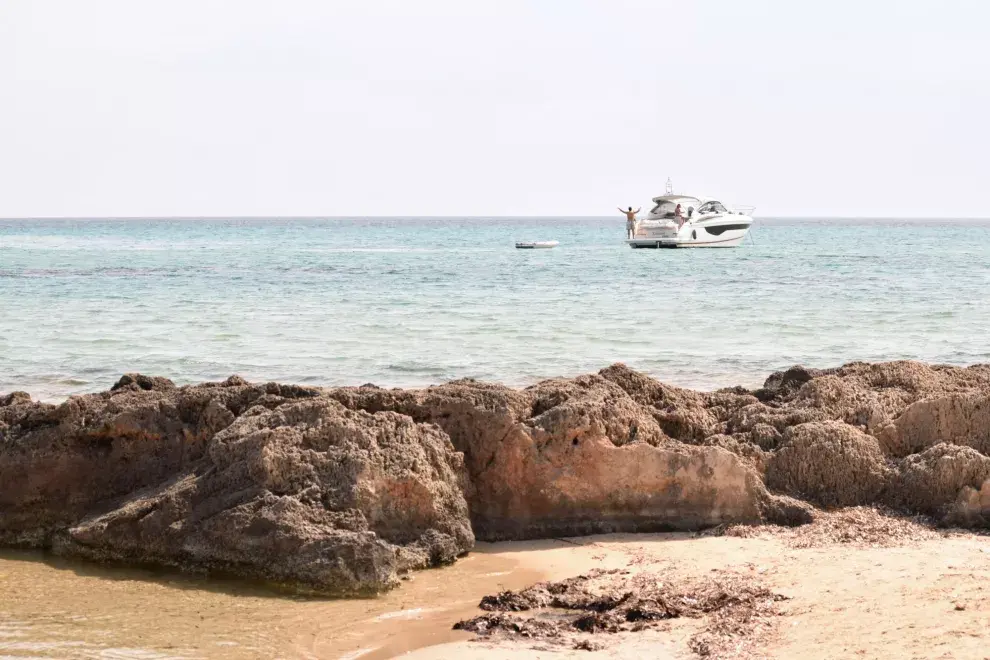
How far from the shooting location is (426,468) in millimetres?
5723

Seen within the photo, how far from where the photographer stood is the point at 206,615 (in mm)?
4895

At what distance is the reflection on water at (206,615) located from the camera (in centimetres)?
455

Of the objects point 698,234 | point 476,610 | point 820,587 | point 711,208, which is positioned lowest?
point 476,610

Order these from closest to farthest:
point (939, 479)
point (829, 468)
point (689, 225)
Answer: point (939, 479) → point (829, 468) → point (689, 225)

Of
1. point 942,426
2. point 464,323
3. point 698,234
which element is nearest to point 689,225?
point 698,234

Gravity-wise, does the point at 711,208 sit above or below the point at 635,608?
above

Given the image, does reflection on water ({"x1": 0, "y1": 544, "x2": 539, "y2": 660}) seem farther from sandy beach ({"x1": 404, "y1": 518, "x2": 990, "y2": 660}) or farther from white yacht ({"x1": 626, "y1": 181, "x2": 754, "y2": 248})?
white yacht ({"x1": 626, "y1": 181, "x2": 754, "y2": 248})

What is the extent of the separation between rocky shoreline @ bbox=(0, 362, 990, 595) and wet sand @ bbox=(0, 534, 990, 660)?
198mm

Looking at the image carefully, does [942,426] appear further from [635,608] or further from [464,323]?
[464,323]

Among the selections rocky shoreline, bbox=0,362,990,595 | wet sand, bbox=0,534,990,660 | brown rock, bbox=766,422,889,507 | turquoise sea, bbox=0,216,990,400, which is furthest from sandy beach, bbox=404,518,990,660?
turquoise sea, bbox=0,216,990,400

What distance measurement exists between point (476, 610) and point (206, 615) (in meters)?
1.16

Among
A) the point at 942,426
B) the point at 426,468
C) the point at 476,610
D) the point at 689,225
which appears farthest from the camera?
the point at 689,225

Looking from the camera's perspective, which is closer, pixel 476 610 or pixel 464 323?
pixel 476 610

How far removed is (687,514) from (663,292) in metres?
17.8
